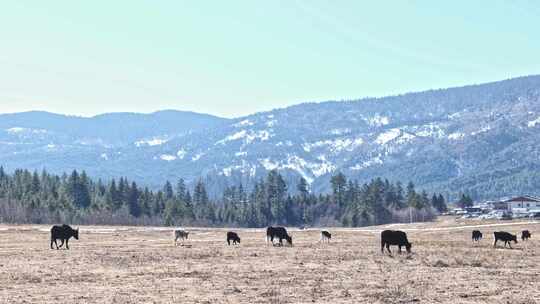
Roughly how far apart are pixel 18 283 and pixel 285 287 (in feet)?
39.8

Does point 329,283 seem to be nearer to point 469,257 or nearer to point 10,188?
point 469,257

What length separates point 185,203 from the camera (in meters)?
196

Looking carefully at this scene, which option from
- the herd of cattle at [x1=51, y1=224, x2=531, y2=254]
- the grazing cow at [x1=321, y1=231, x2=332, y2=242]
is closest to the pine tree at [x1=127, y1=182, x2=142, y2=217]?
the herd of cattle at [x1=51, y1=224, x2=531, y2=254]

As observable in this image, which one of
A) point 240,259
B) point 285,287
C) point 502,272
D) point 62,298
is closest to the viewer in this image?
point 62,298

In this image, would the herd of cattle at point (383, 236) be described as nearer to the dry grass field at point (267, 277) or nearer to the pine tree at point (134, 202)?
the dry grass field at point (267, 277)

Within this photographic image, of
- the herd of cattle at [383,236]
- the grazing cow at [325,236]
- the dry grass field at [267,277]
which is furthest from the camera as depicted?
the grazing cow at [325,236]

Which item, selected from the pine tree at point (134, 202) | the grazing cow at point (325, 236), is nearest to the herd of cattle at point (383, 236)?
the grazing cow at point (325, 236)

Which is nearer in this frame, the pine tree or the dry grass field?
the dry grass field

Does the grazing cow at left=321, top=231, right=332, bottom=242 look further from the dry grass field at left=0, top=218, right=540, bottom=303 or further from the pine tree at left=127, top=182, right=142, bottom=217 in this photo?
the pine tree at left=127, top=182, right=142, bottom=217

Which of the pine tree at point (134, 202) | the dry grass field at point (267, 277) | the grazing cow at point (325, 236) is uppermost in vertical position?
the pine tree at point (134, 202)

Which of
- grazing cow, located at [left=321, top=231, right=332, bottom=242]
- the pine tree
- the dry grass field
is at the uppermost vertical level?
the pine tree

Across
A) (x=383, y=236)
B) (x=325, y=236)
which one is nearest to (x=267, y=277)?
(x=383, y=236)

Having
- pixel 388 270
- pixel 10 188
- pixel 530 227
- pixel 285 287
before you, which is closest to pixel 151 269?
pixel 285 287

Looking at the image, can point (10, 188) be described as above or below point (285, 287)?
above
